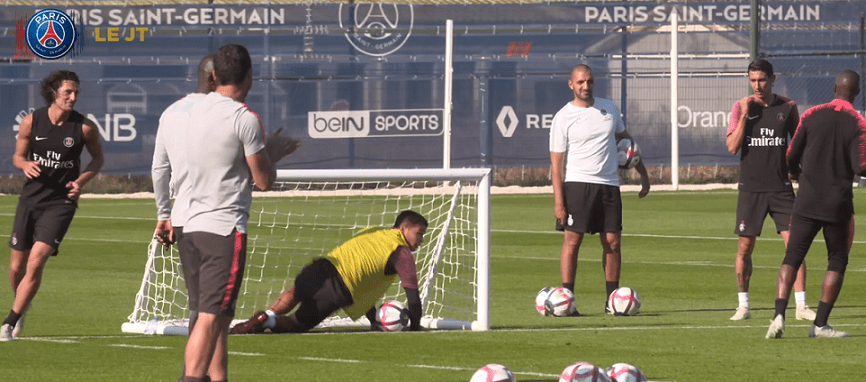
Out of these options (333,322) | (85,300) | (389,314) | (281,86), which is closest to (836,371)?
(389,314)

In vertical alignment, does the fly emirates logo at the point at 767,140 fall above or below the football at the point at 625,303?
above

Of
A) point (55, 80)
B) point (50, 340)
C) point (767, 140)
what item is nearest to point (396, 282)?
point (767, 140)

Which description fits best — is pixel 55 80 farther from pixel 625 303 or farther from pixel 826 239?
pixel 826 239

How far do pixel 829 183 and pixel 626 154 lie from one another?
2780 millimetres

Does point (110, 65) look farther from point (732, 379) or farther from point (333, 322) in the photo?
point (732, 379)

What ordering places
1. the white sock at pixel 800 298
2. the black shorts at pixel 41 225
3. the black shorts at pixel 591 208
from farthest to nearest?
1. the black shorts at pixel 591 208
2. the white sock at pixel 800 298
3. the black shorts at pixel 41 225

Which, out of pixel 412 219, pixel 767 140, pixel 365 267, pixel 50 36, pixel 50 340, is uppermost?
pixel 50 36

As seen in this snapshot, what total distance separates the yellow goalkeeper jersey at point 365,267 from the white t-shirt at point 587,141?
1.92 metres

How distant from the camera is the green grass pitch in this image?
9070 millimetres

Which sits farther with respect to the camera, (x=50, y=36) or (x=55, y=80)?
(x=50, y=36)

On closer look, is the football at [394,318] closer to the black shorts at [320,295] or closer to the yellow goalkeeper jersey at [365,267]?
the yellow goalkeeper jersey at [365,267]

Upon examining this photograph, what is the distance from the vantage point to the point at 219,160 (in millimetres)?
7488

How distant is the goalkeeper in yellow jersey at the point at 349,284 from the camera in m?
10.9

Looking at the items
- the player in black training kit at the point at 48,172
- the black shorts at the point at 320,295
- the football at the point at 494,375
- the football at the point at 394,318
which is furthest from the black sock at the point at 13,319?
the football at the point at 494,375
